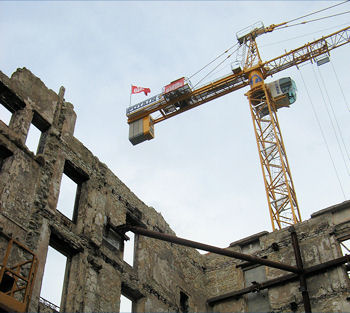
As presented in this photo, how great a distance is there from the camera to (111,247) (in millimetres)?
16266

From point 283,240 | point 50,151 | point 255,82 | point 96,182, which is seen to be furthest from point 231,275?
point 255,82

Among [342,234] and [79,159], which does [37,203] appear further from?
[342,234]

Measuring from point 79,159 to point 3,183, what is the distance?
366 centimetres

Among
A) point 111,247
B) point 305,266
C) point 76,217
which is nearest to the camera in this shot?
point 76,217

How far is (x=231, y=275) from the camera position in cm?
2000

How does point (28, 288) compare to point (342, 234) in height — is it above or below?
below

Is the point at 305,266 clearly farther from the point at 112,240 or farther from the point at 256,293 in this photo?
the point at 112,240

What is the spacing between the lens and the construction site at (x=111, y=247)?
43.3 ft

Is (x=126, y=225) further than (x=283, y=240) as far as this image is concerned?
No

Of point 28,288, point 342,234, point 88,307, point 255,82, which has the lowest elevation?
point 28,288

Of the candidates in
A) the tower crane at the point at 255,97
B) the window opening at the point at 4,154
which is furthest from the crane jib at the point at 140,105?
the window opening at the point at 4,154

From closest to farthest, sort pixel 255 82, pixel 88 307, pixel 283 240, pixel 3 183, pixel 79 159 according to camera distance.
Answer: pixel 3 183
pixel 88 307
pixel 79 159
pixel 283 240
pixel 255 82

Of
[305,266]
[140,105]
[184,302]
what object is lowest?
[184,302]

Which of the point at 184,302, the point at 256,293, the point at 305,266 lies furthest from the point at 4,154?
the point at 305,266
